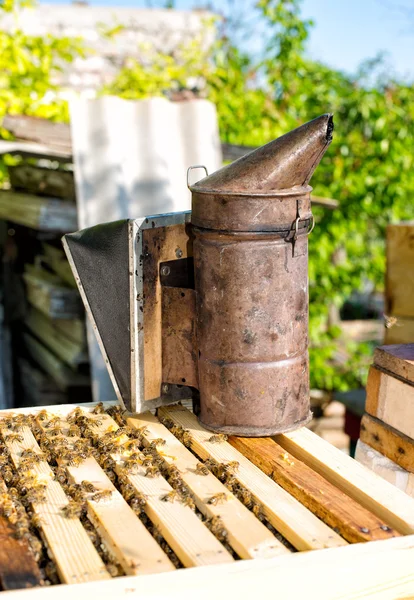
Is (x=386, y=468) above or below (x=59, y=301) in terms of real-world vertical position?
below

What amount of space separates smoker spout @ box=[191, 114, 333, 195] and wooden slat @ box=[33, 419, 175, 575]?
95cm

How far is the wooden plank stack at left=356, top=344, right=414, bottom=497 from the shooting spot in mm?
2283

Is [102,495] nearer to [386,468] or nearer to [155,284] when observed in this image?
[155,284]

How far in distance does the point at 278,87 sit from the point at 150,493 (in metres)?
5.69

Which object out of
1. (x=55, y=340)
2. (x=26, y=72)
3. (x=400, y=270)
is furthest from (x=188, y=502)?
(x=26, y=72)

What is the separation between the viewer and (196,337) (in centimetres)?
242

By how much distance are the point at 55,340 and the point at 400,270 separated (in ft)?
8.68

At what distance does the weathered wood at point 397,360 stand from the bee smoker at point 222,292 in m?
0.26

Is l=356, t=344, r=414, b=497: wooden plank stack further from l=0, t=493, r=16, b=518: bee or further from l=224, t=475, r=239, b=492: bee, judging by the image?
l=0, t=493, r=16, b=518: bee

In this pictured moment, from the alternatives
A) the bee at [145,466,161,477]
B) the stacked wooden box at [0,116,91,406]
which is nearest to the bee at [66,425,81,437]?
the bee at [145,466,161,477]

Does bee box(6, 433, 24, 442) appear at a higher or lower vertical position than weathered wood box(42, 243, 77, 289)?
lower

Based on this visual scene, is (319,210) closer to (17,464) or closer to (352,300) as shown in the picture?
(352,300)

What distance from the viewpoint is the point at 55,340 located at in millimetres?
5414

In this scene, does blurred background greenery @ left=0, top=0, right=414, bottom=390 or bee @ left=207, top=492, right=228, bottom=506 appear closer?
bee @ left=207, top=492, right=228, bottom=506
